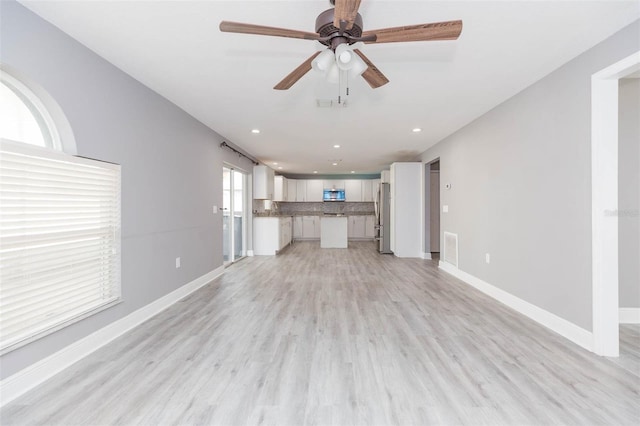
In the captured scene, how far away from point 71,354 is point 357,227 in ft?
29.1

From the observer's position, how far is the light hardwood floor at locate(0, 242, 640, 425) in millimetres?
1549

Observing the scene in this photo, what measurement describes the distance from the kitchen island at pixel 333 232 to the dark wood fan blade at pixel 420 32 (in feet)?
22.6

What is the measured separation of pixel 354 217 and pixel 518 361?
Answer: 27.1 feet

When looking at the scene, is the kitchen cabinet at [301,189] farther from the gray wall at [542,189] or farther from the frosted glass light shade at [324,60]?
the frosted glass light shade at [324,60]

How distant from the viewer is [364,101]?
11.2ft

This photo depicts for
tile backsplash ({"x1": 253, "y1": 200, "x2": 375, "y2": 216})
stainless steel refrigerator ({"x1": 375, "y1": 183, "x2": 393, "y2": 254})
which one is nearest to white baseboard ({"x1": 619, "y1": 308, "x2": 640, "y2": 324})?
stainless steel refrigerator ({"x1": 375, "y1": 183, "x2": 393, "y2": 254})

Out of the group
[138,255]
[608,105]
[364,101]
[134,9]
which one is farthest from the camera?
[364,101]

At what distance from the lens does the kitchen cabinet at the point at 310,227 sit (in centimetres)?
1034

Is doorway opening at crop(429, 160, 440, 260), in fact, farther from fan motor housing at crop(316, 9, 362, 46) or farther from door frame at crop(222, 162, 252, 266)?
fan motor housing at crop(316, 9, 362, 46)

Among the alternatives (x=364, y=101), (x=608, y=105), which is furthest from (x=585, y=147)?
(x=364, y=101)

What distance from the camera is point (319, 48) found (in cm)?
230

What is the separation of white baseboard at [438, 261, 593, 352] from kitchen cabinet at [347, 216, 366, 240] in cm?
613

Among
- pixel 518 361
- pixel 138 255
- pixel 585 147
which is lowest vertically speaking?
pixel 518 361

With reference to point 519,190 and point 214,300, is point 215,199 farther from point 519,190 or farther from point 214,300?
point 519,190
